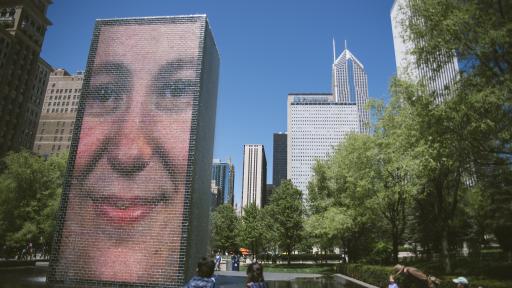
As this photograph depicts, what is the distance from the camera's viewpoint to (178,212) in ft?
51.6

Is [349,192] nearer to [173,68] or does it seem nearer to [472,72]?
[472,72]

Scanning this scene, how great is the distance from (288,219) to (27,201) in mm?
32802

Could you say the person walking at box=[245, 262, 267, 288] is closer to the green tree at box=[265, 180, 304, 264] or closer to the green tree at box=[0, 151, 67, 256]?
the green tree at box=[0, 151, 67, 256]

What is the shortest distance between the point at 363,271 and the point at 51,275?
65.9ft

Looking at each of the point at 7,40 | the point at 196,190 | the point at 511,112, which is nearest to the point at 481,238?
the point at 511,112

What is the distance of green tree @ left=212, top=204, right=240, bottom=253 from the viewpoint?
68.2 metres

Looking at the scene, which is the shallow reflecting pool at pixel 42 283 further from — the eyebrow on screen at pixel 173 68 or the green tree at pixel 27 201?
the eyebrow on screen at pixel 173 68

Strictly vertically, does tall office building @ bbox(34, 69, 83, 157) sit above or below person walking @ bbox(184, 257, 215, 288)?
above

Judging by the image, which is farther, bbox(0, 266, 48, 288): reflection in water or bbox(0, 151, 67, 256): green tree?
bbox(0, 151, 67, 256): green tree

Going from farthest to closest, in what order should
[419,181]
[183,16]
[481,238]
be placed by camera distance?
[481,238], [419,181], [183,16]

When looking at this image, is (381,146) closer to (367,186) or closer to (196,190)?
(367,186)

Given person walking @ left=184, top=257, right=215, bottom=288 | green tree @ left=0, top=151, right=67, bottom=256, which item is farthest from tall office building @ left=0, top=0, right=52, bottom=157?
A: person walking @ left=184, top=257, right=215, bottom=288

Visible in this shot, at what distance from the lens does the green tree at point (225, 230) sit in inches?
2687

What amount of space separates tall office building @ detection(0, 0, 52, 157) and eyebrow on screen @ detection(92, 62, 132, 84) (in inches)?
2771
